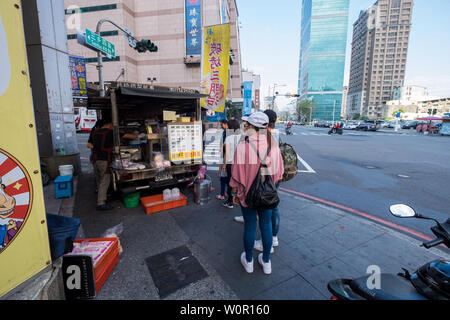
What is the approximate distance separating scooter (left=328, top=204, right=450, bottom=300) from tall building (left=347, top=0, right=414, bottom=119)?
12259 centimetres

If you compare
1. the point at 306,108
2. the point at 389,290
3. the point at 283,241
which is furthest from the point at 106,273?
the point at 306,108

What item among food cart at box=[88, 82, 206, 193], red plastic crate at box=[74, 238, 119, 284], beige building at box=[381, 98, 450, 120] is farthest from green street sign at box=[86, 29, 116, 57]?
beige building at box=[381, 98, 450, 120]

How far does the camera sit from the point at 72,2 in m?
27.1

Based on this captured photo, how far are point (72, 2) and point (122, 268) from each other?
125 feet

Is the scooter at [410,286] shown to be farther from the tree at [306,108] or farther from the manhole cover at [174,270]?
the tree at [306,108]

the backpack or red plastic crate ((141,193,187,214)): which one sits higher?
the backpack

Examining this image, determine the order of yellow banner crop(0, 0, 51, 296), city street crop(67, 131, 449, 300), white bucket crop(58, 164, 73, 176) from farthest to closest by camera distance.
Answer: white bucket crop(58, 164, 73, 176), city street crop(67, 131, 449, 300), yellow banner crop(0, 0, 51, 296)

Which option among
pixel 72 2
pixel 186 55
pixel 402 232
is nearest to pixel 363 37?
pixel 186 55

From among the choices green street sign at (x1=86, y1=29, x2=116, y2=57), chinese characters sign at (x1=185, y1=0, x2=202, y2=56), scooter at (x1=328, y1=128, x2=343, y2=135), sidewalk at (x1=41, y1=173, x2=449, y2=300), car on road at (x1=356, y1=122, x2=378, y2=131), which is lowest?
sidewalk at (x1=41, y1=173, x2=449, y2=300)

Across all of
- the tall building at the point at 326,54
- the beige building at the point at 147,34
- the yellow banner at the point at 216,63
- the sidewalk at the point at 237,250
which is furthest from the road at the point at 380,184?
the tall building at the point at 326,54

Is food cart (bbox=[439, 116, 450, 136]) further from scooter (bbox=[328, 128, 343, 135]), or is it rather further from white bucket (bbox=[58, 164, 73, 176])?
white bucket (bbox=[58, 164, 73, 176])

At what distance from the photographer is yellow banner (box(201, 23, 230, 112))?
782 centimetres

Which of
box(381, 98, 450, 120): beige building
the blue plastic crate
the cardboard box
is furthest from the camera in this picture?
box(381, 98, 450, 120): beige building
